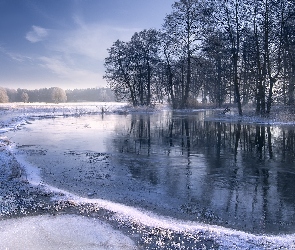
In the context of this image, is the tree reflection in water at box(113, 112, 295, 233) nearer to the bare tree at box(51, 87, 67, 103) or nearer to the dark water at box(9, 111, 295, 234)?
the dark water at box(9, 111, 295, 234)

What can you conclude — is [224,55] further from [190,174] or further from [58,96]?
[58,96]

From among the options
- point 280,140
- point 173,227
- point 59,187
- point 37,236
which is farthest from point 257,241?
point 280,140

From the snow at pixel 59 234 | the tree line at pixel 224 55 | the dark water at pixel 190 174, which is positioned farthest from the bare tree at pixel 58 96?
the snow at pixel 59 234

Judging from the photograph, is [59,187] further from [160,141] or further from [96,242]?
[160,141]

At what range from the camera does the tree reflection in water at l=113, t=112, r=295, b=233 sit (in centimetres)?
605

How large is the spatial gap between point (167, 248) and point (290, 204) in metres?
3.43

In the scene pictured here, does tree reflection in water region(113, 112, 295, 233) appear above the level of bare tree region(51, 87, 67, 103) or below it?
below

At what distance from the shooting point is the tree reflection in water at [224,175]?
19.8ft

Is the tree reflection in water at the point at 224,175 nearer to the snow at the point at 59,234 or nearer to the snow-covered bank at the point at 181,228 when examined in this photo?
the snow-covered bank at the point at 181,228

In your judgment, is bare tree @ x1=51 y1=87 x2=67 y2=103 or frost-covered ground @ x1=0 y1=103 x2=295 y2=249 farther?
bare tree @ x1=51 y1=87 x2=67 y2=103

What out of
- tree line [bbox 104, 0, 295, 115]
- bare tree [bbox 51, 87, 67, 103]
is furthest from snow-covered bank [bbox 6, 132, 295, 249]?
bare tree [bbox 51, 87, 67, 103]

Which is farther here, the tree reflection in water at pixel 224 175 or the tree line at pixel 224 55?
the tree line at pixel 224 55

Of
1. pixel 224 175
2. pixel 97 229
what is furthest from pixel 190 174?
pixel 97 229

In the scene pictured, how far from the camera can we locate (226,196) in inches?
281
